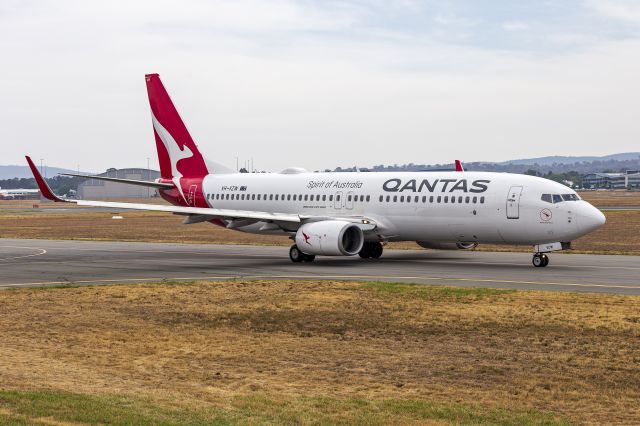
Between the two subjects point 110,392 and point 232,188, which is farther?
point 232,188

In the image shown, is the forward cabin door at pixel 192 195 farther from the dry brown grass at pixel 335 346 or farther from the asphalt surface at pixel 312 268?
the dry brown grass at pixel 335 346

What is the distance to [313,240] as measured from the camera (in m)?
39.2

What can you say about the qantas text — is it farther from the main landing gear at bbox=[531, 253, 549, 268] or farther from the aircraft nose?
the aircraft nose

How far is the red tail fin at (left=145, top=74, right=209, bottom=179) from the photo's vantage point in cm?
5009

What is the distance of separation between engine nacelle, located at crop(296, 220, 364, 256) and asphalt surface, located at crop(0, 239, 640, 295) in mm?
706

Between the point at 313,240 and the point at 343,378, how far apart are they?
23172 mm

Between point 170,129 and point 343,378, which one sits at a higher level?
point 170,129

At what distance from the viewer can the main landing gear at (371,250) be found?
43.1 m

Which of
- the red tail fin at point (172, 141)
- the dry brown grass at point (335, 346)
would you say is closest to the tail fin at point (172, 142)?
Answer: the red tail fin at point (172, 141)

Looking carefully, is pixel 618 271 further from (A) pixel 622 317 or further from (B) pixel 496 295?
(A) pixel 622 317

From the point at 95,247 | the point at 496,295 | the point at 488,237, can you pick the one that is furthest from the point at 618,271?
the point at 95,247

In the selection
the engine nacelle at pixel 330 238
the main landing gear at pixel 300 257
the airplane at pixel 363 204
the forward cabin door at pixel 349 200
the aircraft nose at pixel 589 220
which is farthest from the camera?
the forward cabin door at pixel 349 200

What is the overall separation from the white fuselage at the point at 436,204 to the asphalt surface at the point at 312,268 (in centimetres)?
146

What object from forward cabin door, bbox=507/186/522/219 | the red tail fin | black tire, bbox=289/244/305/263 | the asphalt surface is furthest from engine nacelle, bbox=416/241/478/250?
the red tail fin
